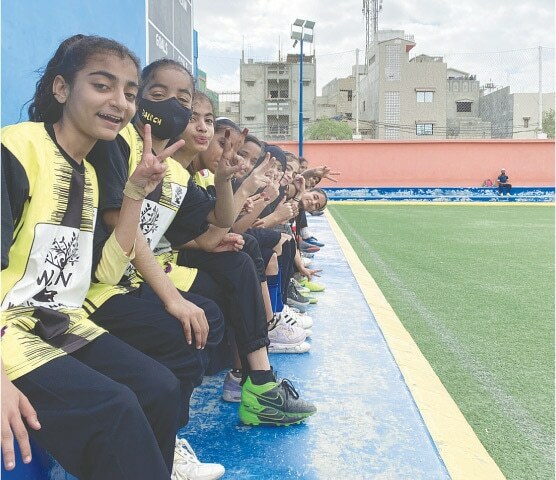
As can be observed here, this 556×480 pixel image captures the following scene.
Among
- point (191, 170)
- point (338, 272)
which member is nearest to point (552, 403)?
point (191, 170)

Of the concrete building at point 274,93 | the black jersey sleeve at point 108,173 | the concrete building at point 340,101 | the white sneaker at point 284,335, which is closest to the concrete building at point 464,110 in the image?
the concrete building at point 340,101

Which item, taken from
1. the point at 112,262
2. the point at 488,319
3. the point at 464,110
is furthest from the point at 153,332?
the point at 464,110

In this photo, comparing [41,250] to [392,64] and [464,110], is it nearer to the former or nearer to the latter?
[392,64]

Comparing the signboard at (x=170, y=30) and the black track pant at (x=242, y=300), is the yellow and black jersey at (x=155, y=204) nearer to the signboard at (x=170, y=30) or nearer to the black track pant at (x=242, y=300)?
the black track pant at (x=242, y=300)

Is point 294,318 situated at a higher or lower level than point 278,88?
lower

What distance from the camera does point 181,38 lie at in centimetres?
571

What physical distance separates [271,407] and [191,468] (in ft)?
1.46

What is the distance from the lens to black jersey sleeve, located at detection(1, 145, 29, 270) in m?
1.23

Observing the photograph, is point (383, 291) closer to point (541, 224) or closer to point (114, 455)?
point (114, 455)

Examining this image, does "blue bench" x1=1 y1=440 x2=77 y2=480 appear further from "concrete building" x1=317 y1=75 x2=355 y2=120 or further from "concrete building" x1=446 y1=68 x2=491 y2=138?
"concrete building" x1=317 y1=75 x2=355 y2=120

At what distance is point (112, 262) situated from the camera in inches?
63.6

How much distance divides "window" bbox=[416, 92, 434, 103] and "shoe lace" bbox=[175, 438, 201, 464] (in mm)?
36775

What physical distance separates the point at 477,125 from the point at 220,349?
38.6 meters

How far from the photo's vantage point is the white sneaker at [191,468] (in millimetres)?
1645
